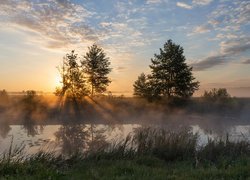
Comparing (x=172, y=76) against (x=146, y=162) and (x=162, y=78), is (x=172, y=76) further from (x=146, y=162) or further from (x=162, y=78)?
(x=146, y=162)

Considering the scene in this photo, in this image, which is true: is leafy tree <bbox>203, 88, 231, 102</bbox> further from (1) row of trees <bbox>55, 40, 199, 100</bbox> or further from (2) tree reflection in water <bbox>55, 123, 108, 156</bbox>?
(2) tree reflection in water <bbox>55, 123, 108, 156</bbox>

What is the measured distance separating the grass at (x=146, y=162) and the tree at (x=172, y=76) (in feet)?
111

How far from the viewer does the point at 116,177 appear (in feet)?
26.5

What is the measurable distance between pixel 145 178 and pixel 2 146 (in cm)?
1154

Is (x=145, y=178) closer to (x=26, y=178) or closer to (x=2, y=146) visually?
(x=26, y=178)

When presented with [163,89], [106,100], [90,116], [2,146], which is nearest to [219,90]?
[163,89]

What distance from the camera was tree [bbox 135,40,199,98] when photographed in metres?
47.2

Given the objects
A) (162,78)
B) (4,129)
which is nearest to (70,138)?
(4,129)

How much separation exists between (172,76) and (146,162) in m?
37.5

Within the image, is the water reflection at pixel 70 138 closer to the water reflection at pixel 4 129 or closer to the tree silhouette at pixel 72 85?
the water reflection at pixel 4 129

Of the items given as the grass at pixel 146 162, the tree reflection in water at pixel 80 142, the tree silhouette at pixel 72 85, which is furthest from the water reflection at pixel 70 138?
the tree silhouette at pixel 72 85

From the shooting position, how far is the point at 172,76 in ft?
156

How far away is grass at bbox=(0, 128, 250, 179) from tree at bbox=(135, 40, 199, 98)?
33.7 meters

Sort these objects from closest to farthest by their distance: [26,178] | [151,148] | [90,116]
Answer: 1. [26,178]
2. [151,148]
3. [90,116]
